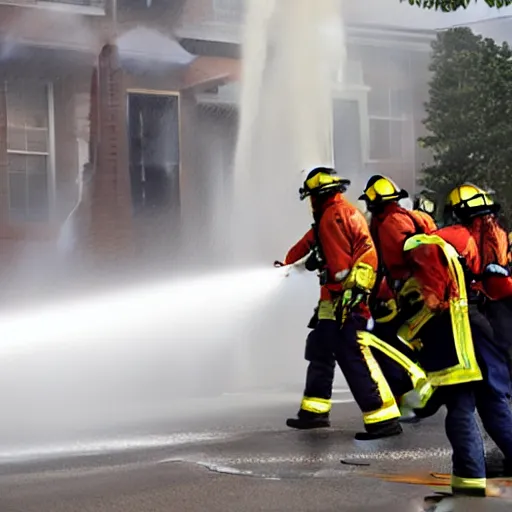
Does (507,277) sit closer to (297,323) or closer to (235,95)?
(297,323)

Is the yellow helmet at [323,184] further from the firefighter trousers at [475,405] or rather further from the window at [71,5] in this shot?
the window at [71,5]

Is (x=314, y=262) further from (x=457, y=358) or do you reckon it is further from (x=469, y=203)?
(x=457, y=358)

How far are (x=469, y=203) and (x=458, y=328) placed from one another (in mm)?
751

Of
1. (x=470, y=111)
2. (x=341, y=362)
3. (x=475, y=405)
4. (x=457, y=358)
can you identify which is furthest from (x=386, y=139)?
(x=457, y=358)

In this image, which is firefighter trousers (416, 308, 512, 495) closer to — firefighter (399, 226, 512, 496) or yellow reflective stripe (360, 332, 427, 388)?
Answer: firefighter (399, 226, 512, 496)

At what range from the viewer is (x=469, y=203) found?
5527 millimetres

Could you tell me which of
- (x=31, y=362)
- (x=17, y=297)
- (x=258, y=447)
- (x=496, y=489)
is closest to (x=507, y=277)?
(x=496, y=489)

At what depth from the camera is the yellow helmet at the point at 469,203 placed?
5525 millimetres

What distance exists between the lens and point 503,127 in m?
15.6

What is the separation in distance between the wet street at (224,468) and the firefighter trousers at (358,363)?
0.18 meters

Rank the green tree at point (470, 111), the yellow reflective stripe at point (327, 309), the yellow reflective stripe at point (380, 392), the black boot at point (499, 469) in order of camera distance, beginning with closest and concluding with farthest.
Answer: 1. the black boot at point (499, 469)
2. the yellow reflective stripe at point (380, 392)
3. the yellow reflective stripe at point (327, 309)
4. the green tree at point (470, 111)

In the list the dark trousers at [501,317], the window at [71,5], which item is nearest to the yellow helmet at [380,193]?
the dark trousers at [501,317]

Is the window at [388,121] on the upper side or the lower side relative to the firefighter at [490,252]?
upper

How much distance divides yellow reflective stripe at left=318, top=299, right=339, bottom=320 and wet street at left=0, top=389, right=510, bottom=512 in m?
0.66
